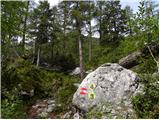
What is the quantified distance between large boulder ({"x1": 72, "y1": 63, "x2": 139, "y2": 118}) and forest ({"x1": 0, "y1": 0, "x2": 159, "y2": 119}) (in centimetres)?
23

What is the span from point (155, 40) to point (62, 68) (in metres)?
14.8

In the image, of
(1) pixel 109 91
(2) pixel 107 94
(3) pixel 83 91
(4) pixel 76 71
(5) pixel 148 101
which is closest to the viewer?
(5) pixel 148 101

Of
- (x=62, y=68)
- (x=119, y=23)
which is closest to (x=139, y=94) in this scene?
(x=62, y=68)

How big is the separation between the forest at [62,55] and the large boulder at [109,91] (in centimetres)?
23

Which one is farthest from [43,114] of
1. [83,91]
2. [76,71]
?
[76,71]

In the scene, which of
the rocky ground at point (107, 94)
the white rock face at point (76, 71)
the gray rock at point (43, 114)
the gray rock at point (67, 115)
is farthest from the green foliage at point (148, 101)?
the white rock face at point (76, 71)

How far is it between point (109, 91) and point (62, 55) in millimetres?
15197

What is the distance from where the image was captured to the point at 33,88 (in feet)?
42.1

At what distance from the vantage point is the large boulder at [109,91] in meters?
8.52

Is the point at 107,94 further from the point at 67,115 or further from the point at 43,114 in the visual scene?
the point at 43,114

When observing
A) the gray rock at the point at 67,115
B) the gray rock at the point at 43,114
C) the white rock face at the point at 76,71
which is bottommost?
the gray rock at the point at 43,114

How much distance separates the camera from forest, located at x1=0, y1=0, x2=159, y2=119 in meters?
8.50

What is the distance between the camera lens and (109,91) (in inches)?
360

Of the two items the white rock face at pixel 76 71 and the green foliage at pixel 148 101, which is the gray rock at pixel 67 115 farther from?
the white rock face at pixel 76 71
